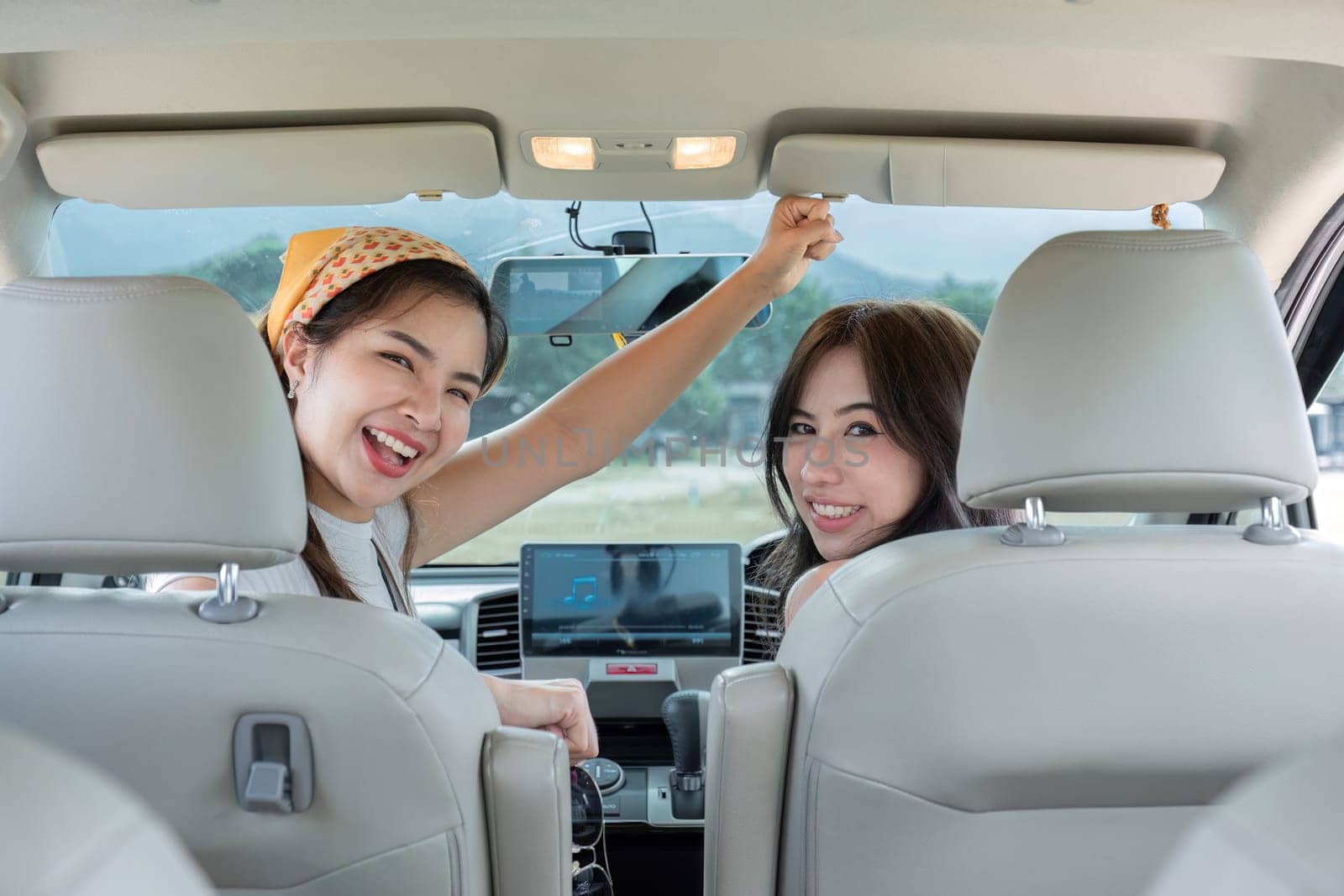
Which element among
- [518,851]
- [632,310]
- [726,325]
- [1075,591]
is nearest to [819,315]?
[726,325]

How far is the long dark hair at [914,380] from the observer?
7.94 ft

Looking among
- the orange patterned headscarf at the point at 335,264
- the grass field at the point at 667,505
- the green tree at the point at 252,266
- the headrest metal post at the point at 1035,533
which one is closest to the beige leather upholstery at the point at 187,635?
the orange patterned headscarf at the point at 335,264

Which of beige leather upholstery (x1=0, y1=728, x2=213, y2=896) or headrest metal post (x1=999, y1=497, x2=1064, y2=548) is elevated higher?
headrest metal post (x1=999, y1=497, x2=1064, y2=548)

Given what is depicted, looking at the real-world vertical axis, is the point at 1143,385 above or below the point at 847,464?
above

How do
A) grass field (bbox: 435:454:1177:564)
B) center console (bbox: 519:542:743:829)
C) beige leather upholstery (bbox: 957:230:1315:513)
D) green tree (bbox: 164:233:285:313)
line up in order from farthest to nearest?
grass field (bbox: 435:454:1177:564) < center console (bbox: 519:542:743:829) < green tree (bbox: 164:233:285:313) < beige leather upholstery (bbox: 957:230:1315:513)

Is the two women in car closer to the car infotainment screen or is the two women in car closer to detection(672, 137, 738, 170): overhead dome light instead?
detection(672, 137, 738, 170): overhead dome light

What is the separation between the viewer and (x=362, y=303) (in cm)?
213

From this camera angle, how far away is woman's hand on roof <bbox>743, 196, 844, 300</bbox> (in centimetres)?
261

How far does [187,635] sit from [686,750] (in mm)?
1743

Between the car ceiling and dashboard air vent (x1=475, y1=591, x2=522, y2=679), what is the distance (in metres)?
1.52

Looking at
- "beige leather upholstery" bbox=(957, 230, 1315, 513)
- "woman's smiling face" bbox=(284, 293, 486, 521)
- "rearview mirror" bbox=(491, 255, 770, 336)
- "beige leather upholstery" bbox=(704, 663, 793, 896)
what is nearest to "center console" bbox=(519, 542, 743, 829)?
"rearview mirror" bbox=(491, 255, 770, 336)

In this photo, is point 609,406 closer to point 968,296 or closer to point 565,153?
point 565,153

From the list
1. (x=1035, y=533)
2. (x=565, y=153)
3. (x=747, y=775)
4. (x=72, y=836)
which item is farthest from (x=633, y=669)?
(x=72, y=836)

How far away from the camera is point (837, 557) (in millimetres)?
2539
